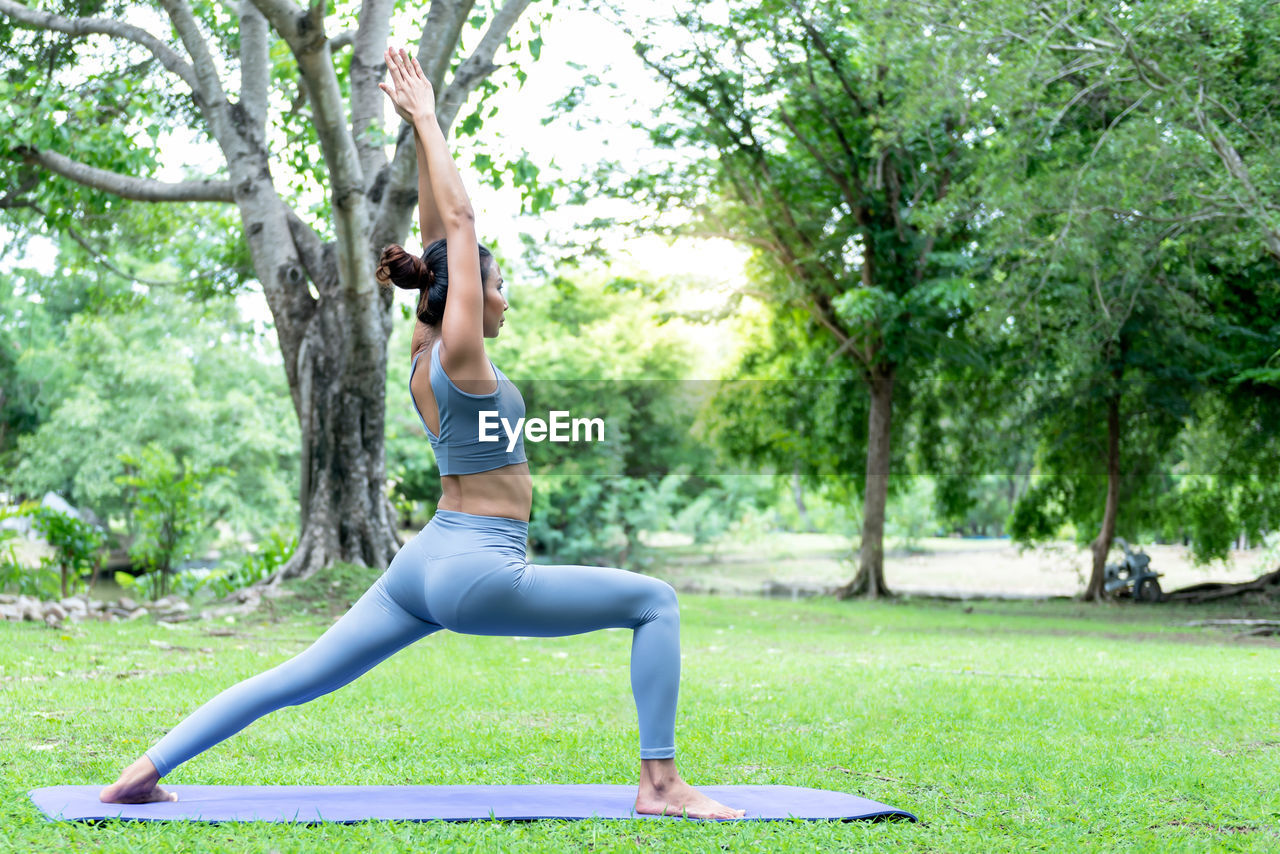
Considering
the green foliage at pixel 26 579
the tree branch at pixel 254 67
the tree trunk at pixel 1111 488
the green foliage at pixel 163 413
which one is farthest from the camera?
the green foliage at pixel 163 413

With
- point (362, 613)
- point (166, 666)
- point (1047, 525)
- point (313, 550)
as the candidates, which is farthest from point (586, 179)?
point (362, 613)

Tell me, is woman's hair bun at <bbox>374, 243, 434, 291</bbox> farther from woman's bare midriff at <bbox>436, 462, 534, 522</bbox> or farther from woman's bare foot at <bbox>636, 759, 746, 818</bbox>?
woman's bare foot at <bbox>636, 759, 746, 818</bbox>

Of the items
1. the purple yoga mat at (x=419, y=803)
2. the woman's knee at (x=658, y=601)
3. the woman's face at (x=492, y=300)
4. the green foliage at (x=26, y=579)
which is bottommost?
the green foliage at (x=26, y=579)

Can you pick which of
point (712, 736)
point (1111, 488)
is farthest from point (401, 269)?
point (1111, 488)

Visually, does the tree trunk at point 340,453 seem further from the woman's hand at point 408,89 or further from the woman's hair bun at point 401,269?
the woman's hair bun at point 401,269

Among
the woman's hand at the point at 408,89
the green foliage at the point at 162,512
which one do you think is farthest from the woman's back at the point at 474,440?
the green foliage at the point at 162,512

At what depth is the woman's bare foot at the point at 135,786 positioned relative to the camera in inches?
141

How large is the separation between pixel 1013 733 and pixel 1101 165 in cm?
913

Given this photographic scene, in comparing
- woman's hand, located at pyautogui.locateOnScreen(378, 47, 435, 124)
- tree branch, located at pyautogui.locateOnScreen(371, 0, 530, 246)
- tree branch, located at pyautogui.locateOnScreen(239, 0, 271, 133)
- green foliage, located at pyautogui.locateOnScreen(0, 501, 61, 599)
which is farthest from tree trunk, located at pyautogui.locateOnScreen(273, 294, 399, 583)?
woman's hand, located at pyautogui.locateOnScreen(378, 47, 435, 124)

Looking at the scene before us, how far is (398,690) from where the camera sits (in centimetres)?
681

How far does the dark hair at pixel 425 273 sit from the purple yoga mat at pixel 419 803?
1.63m

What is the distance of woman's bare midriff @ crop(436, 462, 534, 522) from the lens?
11.7 ft

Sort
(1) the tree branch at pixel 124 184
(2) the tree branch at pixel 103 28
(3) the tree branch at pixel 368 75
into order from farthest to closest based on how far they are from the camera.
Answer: (1) the tree branch at pixel 124 184 < (2) the tree branch at pixel 103 28 < (3) the tree branch at pixel 368 75

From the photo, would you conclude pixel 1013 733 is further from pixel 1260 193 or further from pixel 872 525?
pixel 872 525
